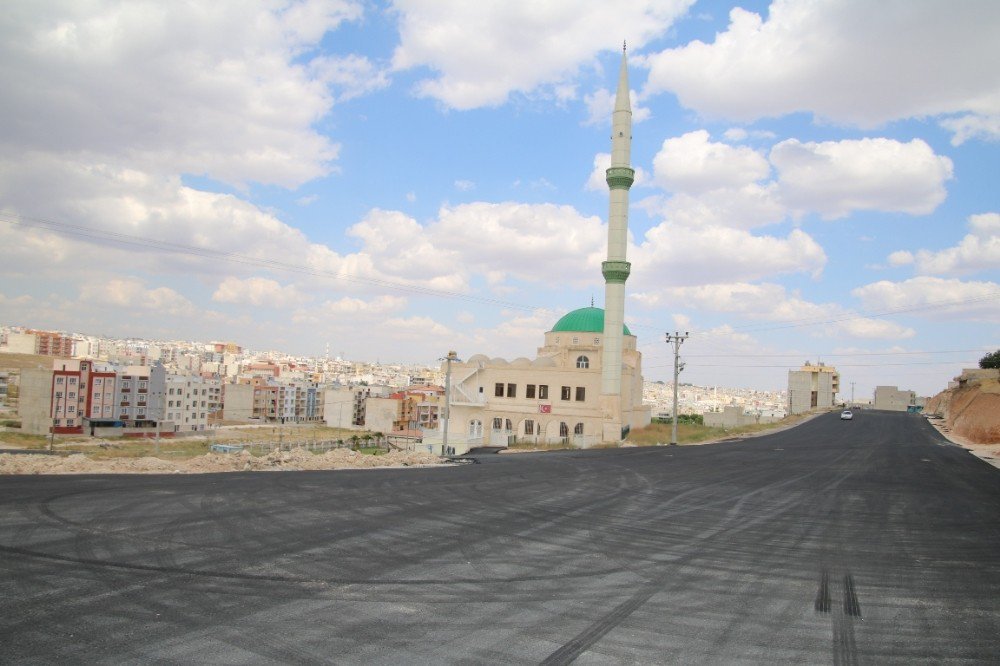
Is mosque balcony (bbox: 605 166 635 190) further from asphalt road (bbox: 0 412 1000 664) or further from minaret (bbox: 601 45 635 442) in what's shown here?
asphalt road (bbox: 0 412 1000 664)

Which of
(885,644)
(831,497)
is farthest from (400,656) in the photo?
(831,497)

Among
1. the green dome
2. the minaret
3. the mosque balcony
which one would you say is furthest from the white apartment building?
the mosque balcony

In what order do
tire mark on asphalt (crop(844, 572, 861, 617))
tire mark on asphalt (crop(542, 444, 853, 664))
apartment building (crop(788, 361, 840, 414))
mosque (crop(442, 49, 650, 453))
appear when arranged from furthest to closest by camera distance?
apartment building (crop(788, 361, 840, 414)) < mosque (crop(442, 49, 650, 453)) < tire mark on asphalt (crop(844, 572, 861, 617)) < tire mark on asphalt (crop(542, 444, 853, 664))

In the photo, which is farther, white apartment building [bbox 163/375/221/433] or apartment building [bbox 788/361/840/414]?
apartment building [bbox 788/361/840/414]

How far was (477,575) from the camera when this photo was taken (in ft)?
31.9

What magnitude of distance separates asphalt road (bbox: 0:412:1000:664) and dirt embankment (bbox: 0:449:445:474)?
2.41 metres

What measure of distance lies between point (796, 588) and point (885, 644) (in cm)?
217

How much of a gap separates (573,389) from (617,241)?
13.1 metres

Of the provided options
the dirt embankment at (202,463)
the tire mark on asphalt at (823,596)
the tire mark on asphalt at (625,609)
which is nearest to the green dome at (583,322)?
the dirt embankment at (202,463)

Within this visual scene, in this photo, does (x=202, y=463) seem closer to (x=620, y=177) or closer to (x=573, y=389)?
(x=573, y=389)

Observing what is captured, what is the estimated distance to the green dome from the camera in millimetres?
63472

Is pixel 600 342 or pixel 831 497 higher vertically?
pixel 600 342

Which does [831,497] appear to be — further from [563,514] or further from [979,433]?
[979,433]

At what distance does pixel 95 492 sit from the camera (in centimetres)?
1492
